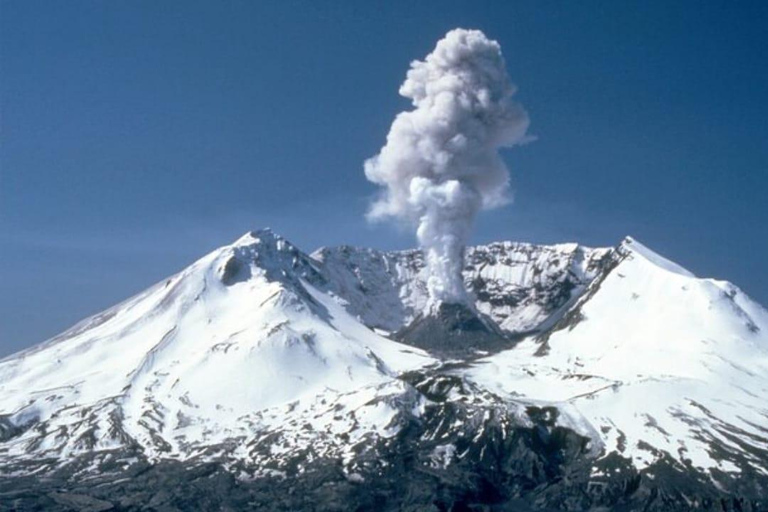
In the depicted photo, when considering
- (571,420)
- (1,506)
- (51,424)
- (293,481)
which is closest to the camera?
(1,506)

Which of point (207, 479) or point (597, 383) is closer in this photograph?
point (207, 479)

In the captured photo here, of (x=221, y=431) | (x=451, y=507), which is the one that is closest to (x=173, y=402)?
(x=221, y=431)

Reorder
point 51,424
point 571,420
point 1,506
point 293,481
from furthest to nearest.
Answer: point 51,424, point 571,420, point 293,481, point 1,506

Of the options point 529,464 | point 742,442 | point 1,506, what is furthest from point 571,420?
point 1,506

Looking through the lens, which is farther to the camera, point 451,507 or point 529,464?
point 529,464

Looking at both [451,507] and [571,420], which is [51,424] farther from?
[571,420]

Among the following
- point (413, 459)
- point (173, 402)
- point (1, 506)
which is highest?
point (173, 402)

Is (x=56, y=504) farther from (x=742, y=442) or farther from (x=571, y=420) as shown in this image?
(x=742, y=442)

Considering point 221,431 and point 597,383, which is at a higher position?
point 597,383

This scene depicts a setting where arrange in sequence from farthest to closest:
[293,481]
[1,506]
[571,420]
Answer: [571,420]
[293,481]
[1,506]
